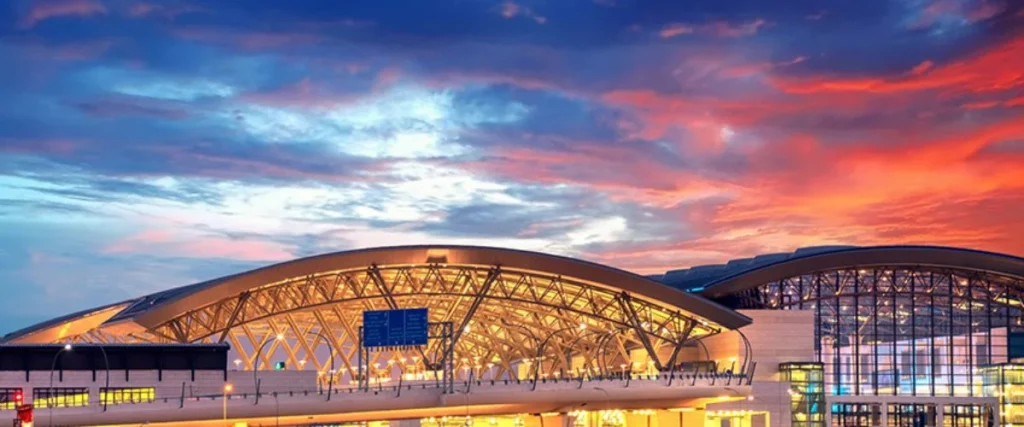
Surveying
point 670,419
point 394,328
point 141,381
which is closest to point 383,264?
point 394,328

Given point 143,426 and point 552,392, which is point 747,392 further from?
point 143,426

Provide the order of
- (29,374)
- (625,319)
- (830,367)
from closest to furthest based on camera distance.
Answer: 1. (29,374)
2. (830,367)
3. (625,319)

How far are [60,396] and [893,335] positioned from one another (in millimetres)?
63771

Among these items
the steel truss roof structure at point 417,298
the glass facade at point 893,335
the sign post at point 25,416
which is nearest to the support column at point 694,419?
the steel truss roof structure at point 417,298

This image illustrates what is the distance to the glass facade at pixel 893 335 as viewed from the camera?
362 ft

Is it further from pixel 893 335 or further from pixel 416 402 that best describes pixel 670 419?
pixel 416 402

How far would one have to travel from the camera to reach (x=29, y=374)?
8906 cm

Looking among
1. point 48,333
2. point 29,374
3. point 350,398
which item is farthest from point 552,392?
point 48,333

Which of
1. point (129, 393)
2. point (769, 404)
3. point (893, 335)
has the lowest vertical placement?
point (769, 404)

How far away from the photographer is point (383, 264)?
106 m

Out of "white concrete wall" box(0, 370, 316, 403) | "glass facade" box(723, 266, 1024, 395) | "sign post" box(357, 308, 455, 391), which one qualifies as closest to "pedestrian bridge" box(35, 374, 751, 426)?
"sign post" box(357, 308, 455, 391)

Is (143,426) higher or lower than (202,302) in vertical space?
lower

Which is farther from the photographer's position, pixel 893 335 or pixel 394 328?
pixel 893 335

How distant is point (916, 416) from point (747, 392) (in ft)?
57.9
